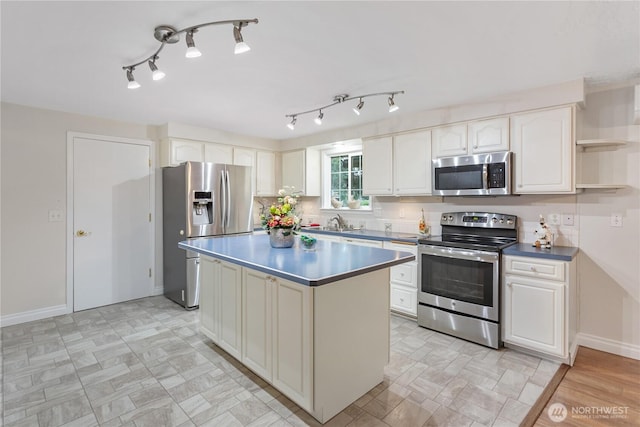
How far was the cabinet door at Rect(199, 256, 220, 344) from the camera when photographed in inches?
108

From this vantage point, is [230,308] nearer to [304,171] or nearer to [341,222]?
[341,222]

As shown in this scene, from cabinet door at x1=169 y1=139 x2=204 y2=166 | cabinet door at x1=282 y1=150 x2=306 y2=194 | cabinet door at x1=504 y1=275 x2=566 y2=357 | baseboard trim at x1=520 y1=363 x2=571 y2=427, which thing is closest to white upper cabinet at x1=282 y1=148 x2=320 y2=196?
cabinet door at x1=282 y1=150 x2=306 y2=194

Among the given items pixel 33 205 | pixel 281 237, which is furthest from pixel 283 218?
pixel 33 205

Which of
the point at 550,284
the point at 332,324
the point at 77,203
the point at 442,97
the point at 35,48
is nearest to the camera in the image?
the point at 332,324

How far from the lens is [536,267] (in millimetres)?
2650

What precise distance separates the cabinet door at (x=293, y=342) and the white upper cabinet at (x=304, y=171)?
3.14m

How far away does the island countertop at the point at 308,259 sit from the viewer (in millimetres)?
1761

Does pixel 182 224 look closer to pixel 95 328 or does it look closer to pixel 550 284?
pixel 95 328

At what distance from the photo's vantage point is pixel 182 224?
3951 mm

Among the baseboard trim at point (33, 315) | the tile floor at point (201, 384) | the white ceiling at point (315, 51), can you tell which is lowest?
the tile floor at point (201, 384)

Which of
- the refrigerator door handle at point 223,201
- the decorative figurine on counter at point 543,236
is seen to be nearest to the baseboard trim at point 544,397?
the decorative figurine on counter at point 543,236

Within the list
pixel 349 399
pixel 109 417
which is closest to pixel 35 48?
pixel 109 417

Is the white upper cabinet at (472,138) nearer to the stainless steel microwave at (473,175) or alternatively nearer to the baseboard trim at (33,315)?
the stainless steel microwave at (473,175)

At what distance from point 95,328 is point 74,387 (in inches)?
46.2
